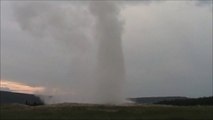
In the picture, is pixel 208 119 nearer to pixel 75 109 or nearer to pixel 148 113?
pixel 148 113

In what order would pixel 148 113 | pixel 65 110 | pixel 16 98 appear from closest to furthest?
pixel 148 113, pixel 65 110, pixel 16 98

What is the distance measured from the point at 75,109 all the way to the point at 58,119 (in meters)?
13.1

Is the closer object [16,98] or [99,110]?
[99,110]

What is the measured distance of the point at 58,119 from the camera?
4553 centimetres

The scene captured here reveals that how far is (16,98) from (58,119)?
483ft

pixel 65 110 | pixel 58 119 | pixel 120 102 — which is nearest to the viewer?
pixel 58 119

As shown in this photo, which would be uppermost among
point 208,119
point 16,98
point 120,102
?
point 16,98

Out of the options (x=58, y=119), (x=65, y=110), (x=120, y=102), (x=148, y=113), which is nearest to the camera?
(x=58, y=119)

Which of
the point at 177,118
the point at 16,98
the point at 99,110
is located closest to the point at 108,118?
the point at 177,118

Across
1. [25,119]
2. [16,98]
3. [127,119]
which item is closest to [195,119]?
[127,119]

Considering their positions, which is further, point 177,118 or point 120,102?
point 120,102

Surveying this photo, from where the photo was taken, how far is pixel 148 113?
5338 centimetres

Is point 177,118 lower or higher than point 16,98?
lower

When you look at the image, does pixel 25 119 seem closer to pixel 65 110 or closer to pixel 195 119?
pixel 65 110
